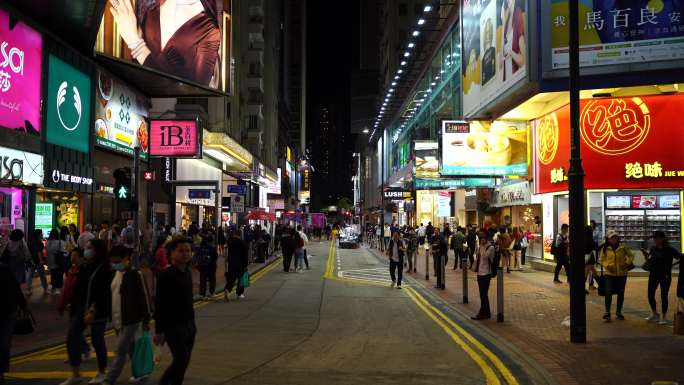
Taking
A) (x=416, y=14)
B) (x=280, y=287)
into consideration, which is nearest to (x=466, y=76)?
(x=280, y=287)

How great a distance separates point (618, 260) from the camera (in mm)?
12289

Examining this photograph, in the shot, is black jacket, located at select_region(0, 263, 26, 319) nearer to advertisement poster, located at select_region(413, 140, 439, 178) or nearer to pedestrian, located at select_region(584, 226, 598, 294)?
pedestrian, located at select_region(584, 226, 598, 294)

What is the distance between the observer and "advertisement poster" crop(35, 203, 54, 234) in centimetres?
2010

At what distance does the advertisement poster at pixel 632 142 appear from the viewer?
20891 mm

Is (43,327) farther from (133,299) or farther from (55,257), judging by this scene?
(133,299)

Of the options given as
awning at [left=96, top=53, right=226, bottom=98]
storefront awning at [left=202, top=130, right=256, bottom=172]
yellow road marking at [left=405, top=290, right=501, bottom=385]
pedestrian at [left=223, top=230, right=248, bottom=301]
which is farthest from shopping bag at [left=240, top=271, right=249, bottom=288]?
storefront awning at [left=202, top=130, right=256, bottom=172]

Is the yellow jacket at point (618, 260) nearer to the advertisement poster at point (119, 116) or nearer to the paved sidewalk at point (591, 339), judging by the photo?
the paved sidewalk at point (591, 339)

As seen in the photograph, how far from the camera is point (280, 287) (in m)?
19.8

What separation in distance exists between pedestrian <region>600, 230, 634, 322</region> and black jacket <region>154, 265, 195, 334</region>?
905cm

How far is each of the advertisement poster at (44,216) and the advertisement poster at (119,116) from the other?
11.0 ft

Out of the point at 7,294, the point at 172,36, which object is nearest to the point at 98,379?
the point at 7,294

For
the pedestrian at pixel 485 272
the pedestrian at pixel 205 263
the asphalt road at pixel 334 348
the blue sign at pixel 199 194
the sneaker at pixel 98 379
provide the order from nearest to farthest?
the sneaker at pixel 98 379 < the asphalt road at pixel 334 348 < the pedestrian at pixel 485 272 < the pedestrian at pixel 205 263 < the blue sign at pixel 199 194

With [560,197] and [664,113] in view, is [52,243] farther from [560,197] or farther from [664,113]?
[664,113]

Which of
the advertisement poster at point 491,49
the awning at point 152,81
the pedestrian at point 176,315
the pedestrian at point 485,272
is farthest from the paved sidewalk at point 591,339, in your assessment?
the awning at point 152,81
